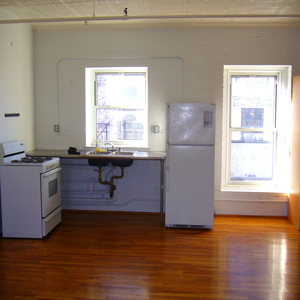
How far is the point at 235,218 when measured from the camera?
14.6ft

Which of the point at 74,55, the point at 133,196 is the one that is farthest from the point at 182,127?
the point at 74,55

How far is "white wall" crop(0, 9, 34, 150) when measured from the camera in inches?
152

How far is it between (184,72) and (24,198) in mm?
2752

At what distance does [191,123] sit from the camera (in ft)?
12.6

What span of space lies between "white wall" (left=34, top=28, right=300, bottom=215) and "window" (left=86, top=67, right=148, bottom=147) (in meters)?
0.23

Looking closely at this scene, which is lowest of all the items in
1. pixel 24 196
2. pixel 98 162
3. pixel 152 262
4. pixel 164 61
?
pixel 152 262

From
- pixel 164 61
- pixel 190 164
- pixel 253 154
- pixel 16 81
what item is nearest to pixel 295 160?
pixel 253 154

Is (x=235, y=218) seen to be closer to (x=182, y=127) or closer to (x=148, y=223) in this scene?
(x=148, y=223)

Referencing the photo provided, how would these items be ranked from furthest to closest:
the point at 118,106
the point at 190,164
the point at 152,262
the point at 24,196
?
the point at 118,106 < the point at 190,164 < the point at 24,196 < the point at 152,262

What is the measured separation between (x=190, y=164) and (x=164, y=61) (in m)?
1.62

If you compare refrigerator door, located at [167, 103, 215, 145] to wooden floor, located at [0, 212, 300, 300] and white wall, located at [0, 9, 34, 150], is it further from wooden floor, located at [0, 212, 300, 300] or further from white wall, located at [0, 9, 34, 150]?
white wall, located at [0, 9, 34, 150]

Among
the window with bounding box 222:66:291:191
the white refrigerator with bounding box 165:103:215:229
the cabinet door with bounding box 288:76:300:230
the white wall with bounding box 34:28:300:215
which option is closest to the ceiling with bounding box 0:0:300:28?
the white wall with bounding box 34:28:300:215

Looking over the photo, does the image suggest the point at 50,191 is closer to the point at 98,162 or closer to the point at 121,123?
the point at 98,162

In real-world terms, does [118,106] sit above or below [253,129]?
above
